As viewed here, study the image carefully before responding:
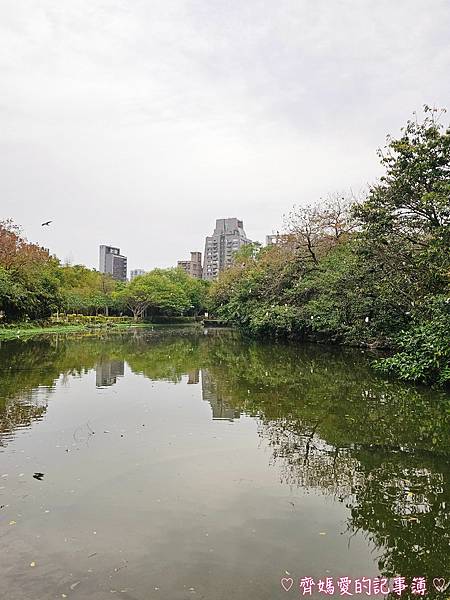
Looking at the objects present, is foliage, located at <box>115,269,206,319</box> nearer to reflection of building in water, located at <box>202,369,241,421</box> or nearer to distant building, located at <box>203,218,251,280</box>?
distant building, located at <box>203,218,251,280</box>

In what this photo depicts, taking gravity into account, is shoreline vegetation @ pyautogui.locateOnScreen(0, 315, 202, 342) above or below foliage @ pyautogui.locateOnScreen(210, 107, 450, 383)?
below

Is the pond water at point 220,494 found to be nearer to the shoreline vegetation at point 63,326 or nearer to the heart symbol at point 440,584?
the heart symbol at point 440,584

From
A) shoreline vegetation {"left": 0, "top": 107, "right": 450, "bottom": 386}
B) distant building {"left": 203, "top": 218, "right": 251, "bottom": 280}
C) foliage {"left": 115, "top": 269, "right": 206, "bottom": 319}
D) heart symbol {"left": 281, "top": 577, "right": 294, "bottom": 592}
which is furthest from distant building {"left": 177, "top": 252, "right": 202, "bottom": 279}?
heart symbol {"left": 281, "top": 577, "right": 294, "bottom": 592}

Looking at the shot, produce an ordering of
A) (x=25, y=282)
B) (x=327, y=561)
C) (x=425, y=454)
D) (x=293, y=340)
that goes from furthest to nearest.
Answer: (x=25, y=282) → (x=293, y=340) → (x=425, y=454) → (x=327, y=561)

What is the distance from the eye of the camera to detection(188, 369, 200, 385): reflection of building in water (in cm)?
1338

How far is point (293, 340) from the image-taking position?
30438mm

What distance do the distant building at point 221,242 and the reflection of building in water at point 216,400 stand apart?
275 feet

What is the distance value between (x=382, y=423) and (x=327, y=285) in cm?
1487

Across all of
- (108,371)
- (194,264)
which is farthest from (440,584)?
(194,264)

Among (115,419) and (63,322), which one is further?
(63,322)

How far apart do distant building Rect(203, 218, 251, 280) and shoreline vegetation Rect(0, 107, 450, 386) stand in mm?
49784

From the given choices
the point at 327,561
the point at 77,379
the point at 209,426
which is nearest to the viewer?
the point at 327,561

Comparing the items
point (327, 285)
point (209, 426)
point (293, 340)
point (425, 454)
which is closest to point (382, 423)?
point (425, 454)

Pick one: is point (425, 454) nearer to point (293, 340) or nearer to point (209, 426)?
point (209, 426)
